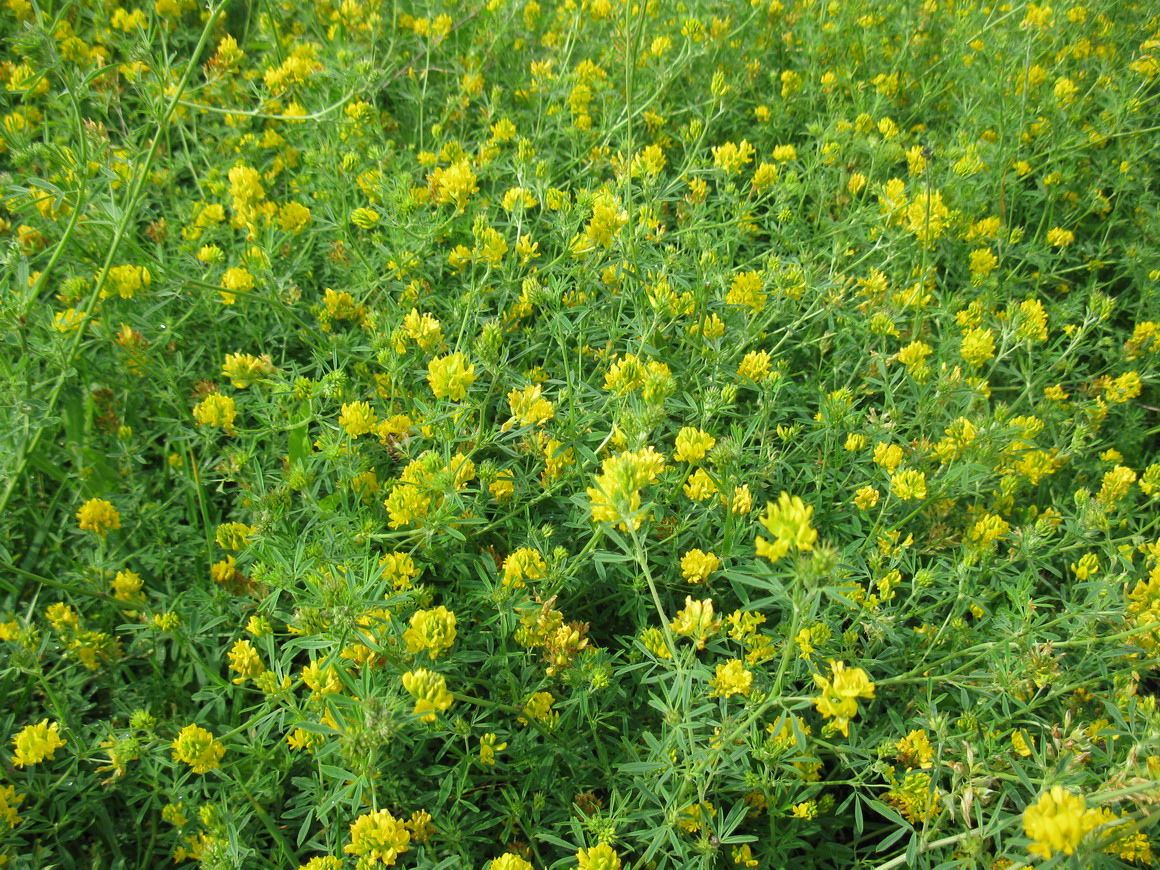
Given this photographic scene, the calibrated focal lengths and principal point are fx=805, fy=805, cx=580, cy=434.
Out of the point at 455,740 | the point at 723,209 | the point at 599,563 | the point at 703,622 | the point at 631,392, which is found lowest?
the point at 455,740

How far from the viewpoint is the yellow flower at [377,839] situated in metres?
1.75

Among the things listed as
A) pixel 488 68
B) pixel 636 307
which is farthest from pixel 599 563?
pixel 488 68

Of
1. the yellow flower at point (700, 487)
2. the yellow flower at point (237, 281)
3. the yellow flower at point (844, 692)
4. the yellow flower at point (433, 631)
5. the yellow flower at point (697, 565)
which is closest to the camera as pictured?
the yellow flower at point (844, 692)

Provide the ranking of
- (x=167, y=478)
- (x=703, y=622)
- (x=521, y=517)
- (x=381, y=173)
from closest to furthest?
1. (x=703, y=622)
2. (x=521, y=517)
3. (x=167, y=478)
4. (x=381, y=173)

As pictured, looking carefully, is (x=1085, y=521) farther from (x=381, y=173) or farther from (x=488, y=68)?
(x=488, y=68)

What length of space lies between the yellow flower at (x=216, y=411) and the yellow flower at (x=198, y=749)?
0.97 meters

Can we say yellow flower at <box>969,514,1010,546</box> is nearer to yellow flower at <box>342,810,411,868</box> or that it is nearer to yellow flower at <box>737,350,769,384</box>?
yellow flower at <box>737,350,769,384</box>

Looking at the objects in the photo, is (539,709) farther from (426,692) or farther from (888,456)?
(888,456)

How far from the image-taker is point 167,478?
110 inches

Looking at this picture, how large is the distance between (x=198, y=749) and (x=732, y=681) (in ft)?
4.27

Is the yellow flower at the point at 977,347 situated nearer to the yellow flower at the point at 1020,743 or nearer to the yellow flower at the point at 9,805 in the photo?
the yellow flower at the point at 1020,743

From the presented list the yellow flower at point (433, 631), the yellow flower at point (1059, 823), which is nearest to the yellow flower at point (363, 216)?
the yellow flower at point (433, 631)

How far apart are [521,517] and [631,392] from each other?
580 millimetres

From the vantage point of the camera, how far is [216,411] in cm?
253
